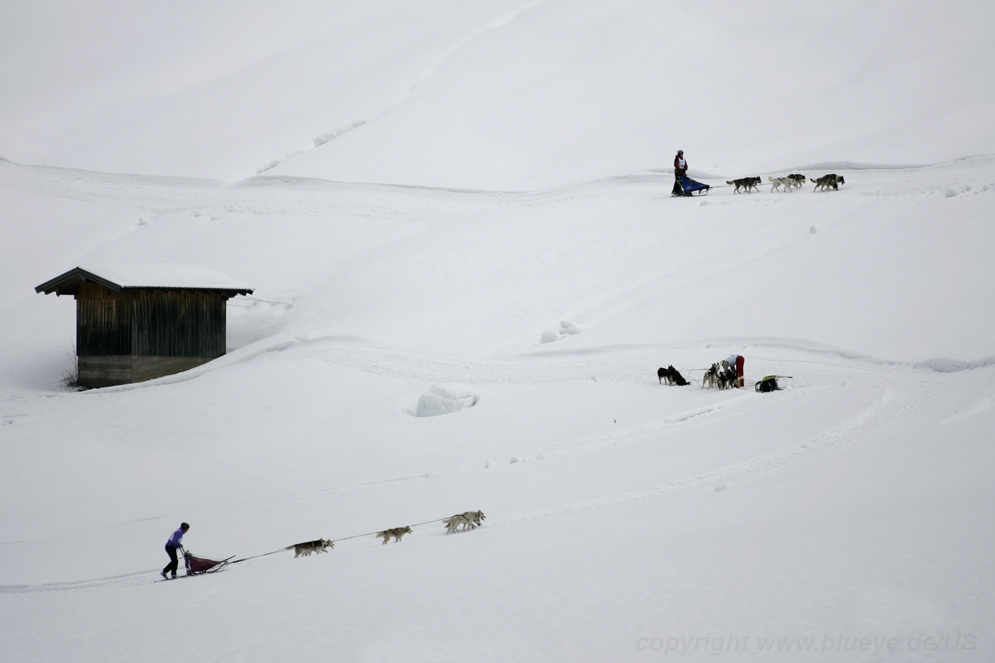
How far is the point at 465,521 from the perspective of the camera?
31.0ft

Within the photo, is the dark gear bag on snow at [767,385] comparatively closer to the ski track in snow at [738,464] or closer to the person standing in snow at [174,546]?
the ski track in snow at [738,464]

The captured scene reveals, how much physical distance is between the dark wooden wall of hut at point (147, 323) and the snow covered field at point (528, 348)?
139 cm

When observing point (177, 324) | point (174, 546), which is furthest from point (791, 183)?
point (174, 546)

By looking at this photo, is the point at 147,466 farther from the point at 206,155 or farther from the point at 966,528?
the point at 206,155

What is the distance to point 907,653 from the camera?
4.59 meters

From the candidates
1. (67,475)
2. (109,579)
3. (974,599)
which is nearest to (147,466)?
(67,475)

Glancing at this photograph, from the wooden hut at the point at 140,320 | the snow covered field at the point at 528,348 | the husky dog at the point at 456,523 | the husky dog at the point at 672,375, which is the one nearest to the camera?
the snow covered field at the point at 528,348

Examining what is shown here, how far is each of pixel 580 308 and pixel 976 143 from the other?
15.7 m

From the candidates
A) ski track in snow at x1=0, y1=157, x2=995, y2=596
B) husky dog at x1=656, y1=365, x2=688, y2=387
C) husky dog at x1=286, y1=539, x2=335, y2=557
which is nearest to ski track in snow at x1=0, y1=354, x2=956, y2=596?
ski track in snow at x1=0, y1=157, x2=995, y2=596

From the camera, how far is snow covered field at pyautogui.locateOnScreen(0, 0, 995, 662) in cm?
647

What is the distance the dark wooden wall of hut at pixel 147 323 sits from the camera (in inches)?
861

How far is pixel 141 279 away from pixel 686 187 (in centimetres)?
1711

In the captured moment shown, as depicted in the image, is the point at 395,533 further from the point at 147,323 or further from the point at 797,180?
the point at 797,180

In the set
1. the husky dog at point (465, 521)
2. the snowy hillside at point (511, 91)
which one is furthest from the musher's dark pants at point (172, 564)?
the snowy hillside at point (511, 91)
